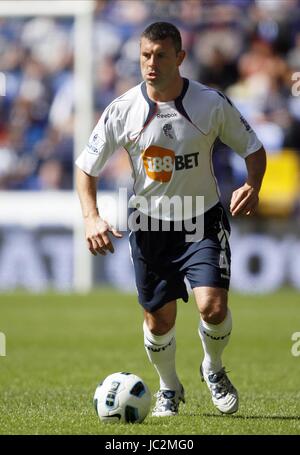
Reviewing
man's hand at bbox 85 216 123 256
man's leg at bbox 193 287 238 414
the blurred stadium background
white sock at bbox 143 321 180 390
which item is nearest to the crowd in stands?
the blurred stadium background

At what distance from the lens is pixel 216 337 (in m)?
6.25

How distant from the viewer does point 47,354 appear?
1030 centimetres

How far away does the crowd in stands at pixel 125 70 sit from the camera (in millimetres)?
18172

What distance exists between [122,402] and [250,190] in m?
1.45

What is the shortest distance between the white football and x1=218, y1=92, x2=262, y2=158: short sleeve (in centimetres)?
158

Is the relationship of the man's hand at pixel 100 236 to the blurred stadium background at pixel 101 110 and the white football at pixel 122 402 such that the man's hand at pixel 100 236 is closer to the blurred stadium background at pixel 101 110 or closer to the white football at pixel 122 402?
the white football at pixel 122 402

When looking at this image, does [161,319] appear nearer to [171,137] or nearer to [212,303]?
[212,303]

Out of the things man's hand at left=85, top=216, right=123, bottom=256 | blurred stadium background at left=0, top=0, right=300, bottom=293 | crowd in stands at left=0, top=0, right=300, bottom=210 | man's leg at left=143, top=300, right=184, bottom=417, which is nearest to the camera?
man's hand at left=85, top=216, right=123, bottom=256

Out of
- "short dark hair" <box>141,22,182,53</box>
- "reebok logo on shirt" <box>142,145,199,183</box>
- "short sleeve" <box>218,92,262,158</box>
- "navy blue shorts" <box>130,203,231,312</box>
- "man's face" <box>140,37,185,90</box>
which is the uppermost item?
"short dark hair" <box>141,22,182,53</box>

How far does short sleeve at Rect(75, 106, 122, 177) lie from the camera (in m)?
6.24

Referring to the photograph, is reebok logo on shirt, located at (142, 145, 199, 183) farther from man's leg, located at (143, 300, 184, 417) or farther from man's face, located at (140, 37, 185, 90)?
man's leg, located at (143, 300, 184, 417)
